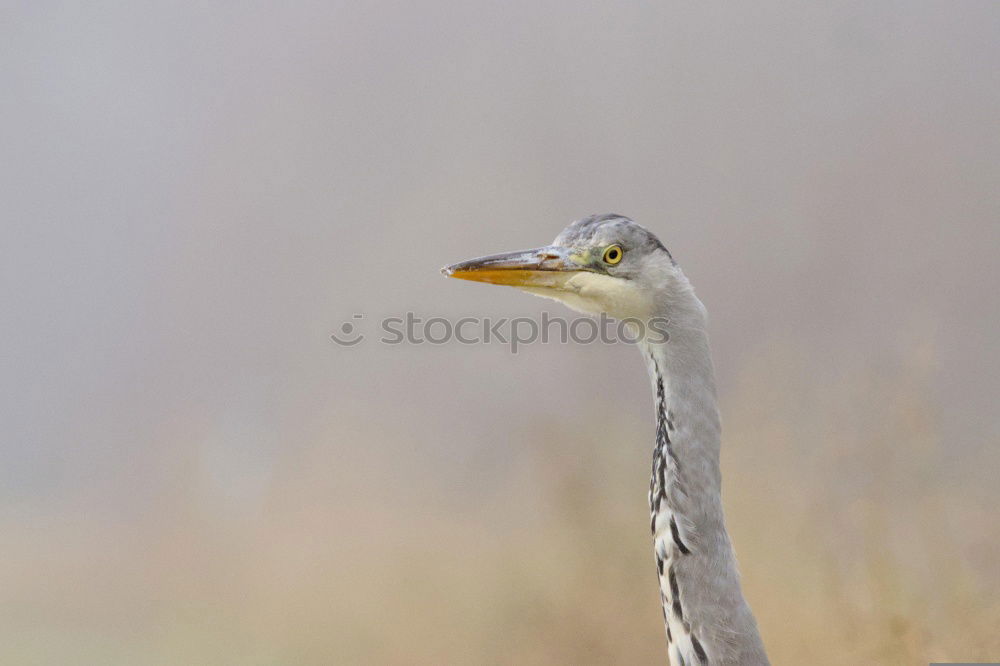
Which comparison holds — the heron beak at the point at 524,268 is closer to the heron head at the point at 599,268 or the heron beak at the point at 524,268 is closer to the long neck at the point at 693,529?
the heron head at the point at 599,268

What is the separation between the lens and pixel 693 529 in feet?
3.65

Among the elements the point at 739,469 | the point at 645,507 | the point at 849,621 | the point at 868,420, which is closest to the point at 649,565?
the point at 645,507

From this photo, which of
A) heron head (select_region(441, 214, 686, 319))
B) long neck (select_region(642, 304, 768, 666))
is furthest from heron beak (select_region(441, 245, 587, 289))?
long neck (select_region(642, 304, 768, 666))

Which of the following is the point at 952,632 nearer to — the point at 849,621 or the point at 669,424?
the point at 849,621

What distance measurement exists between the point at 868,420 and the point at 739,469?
314mm

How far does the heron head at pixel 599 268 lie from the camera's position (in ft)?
3.86

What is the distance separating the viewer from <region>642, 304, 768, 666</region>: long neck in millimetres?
1105

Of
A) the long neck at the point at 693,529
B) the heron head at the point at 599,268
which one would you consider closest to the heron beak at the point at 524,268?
the heron head at the point at 599,268

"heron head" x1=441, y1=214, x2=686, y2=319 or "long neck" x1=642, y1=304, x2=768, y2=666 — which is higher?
"heron head" x1=441, y1=214, x2=686, y2=319

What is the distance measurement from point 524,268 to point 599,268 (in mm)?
99

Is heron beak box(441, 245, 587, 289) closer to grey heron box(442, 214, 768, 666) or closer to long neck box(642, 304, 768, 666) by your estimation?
grey heron box(442, 214, 768, 666)

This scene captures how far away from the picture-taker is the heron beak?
1.18 m

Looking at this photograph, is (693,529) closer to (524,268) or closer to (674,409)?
(674,409)

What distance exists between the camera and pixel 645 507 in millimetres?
2031
